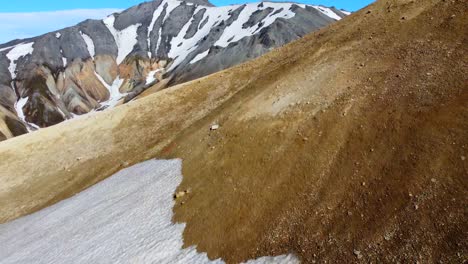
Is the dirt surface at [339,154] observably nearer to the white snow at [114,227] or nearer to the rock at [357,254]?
the rock at [357,254]

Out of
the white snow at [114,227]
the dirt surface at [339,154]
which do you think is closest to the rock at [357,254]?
the dirt surface at [339,154]

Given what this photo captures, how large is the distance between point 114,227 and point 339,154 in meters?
16.1

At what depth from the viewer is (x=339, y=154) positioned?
22594mm

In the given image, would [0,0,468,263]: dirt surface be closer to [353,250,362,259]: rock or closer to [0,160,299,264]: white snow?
[353,250,362,259]: rock


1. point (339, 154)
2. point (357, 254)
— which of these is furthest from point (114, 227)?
point (357, 254)

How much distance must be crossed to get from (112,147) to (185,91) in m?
11.6

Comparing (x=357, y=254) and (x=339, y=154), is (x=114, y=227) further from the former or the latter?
(x=357, y=254)

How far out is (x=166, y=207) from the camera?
89.4ft

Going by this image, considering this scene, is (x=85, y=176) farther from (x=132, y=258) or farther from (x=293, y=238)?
(x=293, y=238)

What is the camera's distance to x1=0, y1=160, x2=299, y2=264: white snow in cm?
2331

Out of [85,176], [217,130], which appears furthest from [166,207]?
[85,176]

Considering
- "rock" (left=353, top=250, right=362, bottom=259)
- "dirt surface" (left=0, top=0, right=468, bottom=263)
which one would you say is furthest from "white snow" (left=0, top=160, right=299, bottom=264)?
"rock" (left=353, top=250, right=362, bottom=259)

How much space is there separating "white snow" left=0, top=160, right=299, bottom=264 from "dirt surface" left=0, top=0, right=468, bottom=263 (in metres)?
1.38

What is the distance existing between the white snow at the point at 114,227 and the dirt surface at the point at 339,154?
4.54ft
